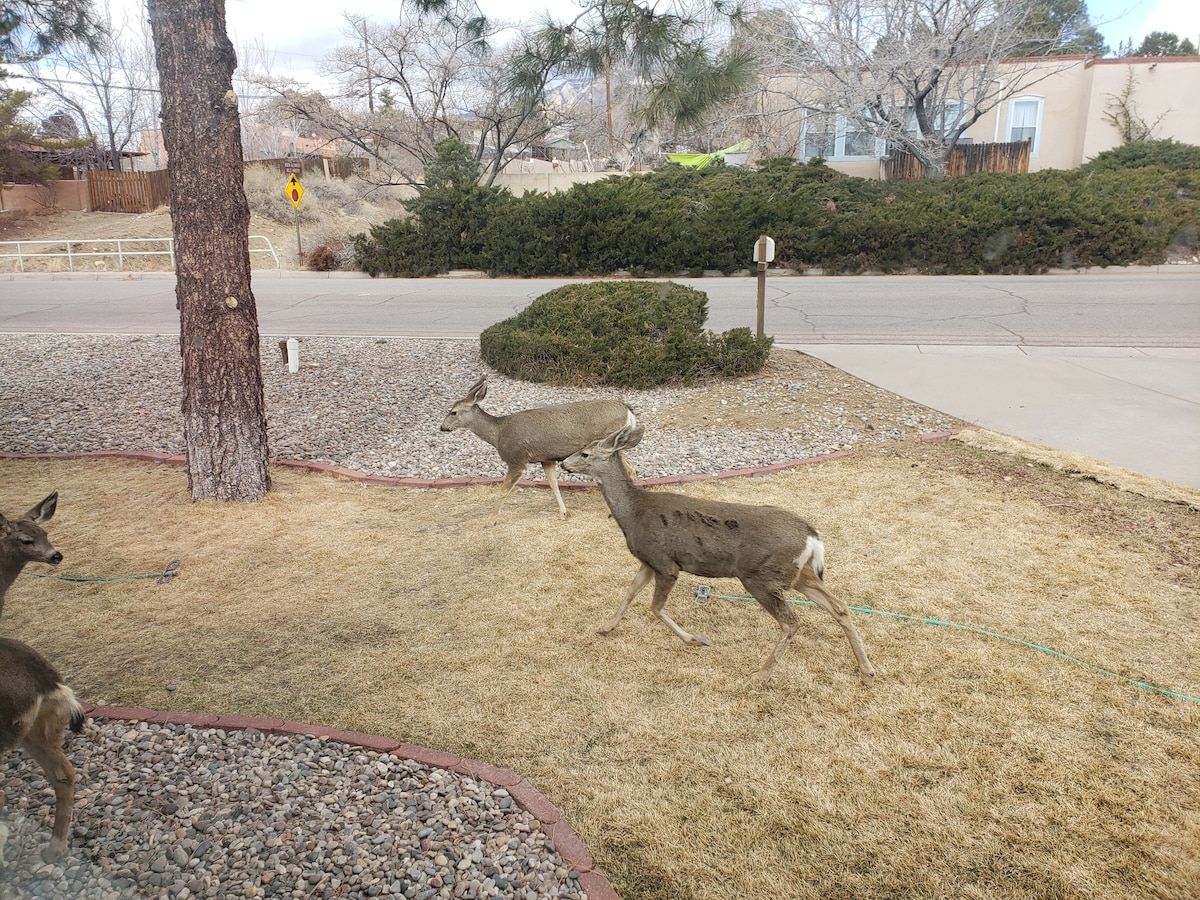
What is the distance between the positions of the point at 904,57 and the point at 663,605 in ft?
79.6

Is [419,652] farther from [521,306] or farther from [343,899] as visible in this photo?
[521,306]

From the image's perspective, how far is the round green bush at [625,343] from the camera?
9992 mm

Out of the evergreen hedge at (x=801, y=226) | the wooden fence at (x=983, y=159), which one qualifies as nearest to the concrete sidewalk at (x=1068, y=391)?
the evergreen hedge at (x=801, y=226)

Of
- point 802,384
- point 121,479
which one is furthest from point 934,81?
point 121,479

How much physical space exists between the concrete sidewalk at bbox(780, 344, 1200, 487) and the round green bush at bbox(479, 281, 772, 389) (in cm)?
179

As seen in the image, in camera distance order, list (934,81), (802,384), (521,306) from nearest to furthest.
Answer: (802,384), (521,306), (934,81)

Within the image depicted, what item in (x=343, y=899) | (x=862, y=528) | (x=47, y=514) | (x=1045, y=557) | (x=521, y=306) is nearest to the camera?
(x=343, y=899)

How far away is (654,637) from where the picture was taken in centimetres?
491

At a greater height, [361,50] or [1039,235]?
[361,50]

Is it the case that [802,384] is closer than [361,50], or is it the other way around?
[802,384]

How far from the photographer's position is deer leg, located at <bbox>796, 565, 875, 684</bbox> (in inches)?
171

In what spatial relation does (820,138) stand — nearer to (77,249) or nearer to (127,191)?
(77,249)

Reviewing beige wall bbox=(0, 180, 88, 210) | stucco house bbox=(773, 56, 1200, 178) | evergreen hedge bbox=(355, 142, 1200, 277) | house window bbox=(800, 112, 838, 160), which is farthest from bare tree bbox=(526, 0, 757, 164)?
beige wall bbox=(0, 180, 88, 210)

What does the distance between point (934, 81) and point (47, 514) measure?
26040 mm
